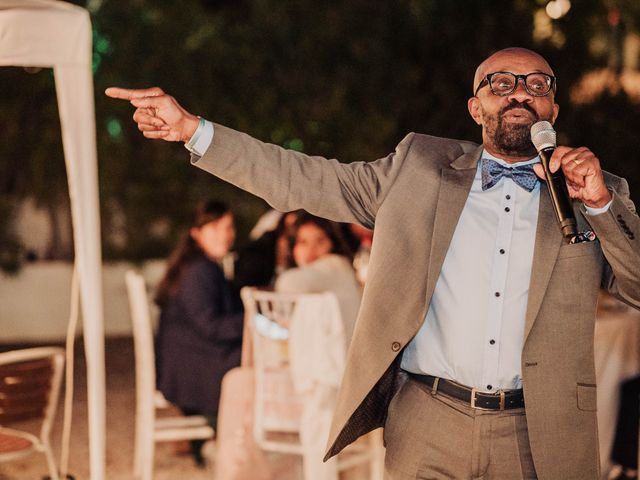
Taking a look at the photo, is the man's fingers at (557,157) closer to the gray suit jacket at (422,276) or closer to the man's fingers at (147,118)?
the gray suit jacket at (422,276)

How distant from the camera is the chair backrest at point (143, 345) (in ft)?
17.2

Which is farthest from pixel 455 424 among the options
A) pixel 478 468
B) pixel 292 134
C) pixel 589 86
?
pixel 589 86

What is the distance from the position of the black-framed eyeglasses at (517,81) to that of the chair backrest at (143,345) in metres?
2.94

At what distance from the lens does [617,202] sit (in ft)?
8.01

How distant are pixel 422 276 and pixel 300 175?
42 cm

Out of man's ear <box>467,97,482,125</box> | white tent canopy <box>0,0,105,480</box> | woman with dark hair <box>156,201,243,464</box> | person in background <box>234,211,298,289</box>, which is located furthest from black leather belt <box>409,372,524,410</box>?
person in background <box>234,211,298,289</box>

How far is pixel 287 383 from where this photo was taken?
495 cm

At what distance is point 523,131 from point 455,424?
2.59 feet

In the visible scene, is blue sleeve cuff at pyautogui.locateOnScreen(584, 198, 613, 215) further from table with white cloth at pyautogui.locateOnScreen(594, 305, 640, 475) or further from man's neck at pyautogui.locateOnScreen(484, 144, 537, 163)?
table with white cloth at pyautogui.locateOnScreen(594, 305, 640, 475)

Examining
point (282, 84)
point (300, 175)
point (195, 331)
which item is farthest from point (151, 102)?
point (282, 84)

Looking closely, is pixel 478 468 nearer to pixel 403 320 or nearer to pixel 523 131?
pixel 403 320

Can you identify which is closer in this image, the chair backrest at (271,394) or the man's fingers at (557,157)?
the man's fingers at (557,157)

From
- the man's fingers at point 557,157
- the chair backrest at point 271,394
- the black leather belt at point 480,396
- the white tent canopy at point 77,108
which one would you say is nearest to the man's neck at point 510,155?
the man's fingers at point 557,157

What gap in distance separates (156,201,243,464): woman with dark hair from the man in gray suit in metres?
3.04
